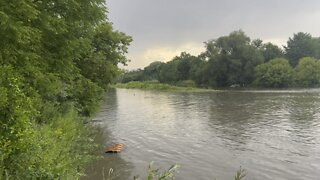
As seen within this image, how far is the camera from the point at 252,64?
11231 centimetres

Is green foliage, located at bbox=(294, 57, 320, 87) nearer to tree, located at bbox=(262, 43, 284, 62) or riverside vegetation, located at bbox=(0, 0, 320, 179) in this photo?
tree, located at bbox=(262, 43, 284, 62)

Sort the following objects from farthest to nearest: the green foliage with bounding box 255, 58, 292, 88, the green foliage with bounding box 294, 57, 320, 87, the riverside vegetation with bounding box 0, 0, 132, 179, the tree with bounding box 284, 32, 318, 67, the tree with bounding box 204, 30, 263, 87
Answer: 1. the tree with bounding box 284, 32, 318, 67
2. the tree with bounding box 204, 30, 263, 87
3. the green foliage with bounding box 255, 58, 292, 88
4. the green foliage with bounding box 294, 57, 320, 87
5. the riverside vegetation with bounding box 0, 0, 132, 179

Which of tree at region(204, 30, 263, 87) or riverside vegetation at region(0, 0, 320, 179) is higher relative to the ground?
tree at region(204, 30, 263, 87)

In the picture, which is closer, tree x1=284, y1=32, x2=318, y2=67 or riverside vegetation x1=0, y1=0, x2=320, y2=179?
riverside vegetation x1=0, y1=0, x2=320, y2=179

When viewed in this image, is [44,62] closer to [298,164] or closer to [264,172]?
[264,172]

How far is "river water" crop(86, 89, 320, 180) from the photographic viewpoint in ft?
61.1

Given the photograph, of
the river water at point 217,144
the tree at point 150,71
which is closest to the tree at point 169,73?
the tree at point 150,71

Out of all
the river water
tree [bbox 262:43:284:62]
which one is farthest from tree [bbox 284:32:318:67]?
the river water

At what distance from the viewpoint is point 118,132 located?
30.5m

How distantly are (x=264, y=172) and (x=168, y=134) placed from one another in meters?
11.8

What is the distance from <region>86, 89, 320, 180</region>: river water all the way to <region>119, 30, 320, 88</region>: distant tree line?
201ft

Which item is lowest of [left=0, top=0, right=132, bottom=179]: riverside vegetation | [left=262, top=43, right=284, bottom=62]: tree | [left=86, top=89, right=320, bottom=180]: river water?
[left=86, top=89, right=320, bottom=180]: river water

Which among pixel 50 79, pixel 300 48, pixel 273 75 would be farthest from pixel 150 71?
pixel 50 79

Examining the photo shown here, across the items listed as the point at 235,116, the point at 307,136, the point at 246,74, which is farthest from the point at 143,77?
the point at 307,136
